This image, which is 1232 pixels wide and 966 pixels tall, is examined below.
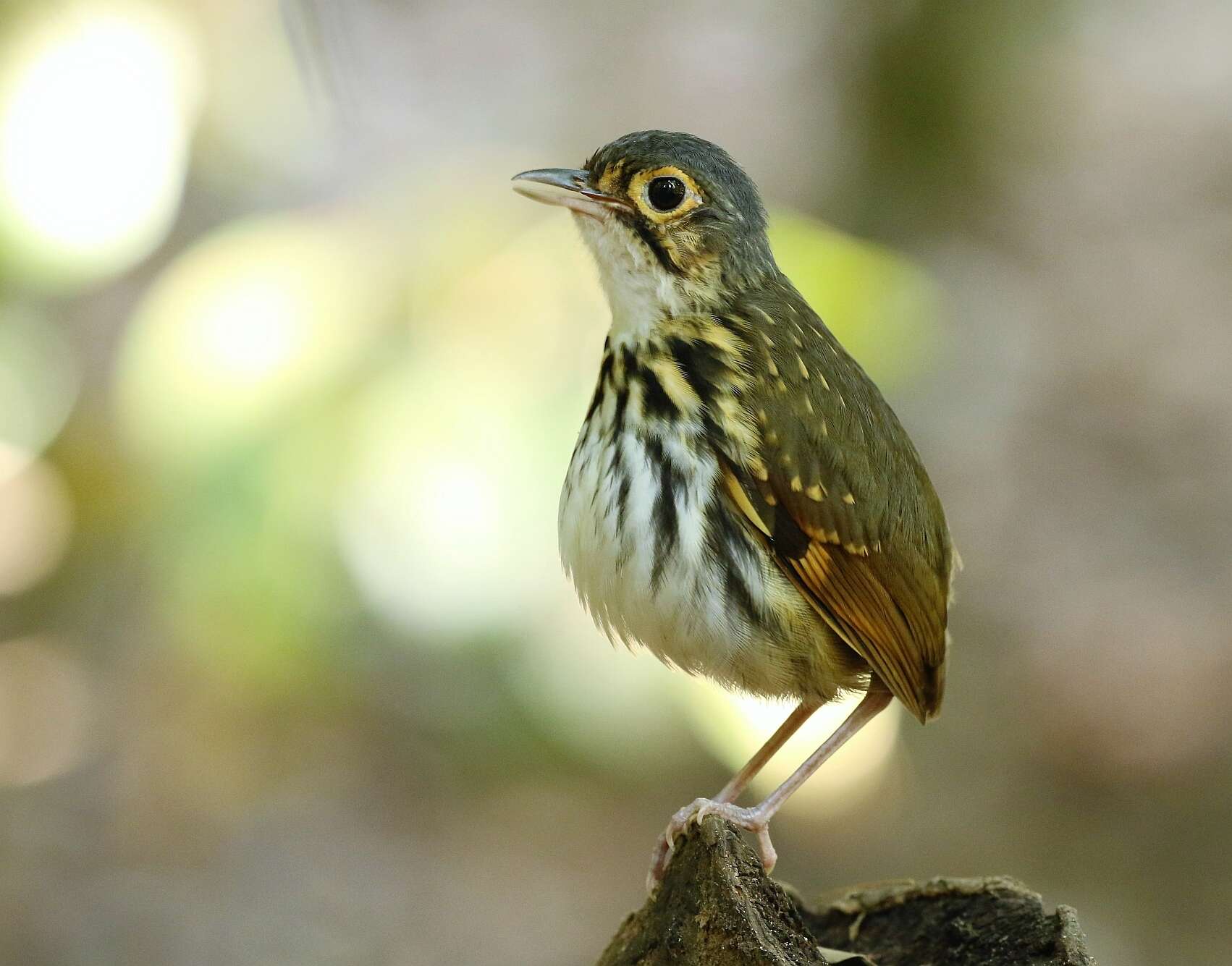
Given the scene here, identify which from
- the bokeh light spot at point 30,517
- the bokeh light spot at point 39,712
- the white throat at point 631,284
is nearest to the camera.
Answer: the white throat at point 631,284

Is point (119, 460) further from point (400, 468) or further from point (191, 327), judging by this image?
point (400, 468)

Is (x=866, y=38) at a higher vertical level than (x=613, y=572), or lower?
higher

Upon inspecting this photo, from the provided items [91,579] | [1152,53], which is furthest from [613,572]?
[1152,53]

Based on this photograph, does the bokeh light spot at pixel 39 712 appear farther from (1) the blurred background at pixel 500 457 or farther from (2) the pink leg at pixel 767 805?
(2) the pink leg at pixel 767 805

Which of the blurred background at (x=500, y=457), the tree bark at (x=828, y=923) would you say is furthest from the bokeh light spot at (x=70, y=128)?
the tree bark at (x=828, y=923)

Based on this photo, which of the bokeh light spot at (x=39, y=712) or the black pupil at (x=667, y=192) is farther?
the bokeh light spot at (x=39, y=712)

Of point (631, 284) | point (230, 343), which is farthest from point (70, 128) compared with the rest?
point (631, 284)

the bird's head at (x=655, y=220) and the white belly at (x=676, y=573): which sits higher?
the bird's head at (x=655, y=220)
